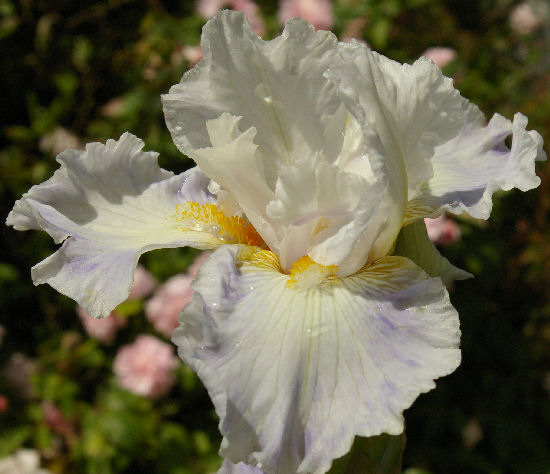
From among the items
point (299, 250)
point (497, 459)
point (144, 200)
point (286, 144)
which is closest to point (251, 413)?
point (299, 250)

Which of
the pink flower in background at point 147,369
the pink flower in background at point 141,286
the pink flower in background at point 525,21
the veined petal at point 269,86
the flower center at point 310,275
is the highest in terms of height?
the veined petal at point 269,86

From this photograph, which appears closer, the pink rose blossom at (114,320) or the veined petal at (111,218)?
the veined petal at (111,218)

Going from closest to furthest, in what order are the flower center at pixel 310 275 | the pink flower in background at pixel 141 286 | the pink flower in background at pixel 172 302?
the flower center at pixel 310 275 < the pink flower in background at pixel 172 302 < the pink flower in background at pixel 141 286

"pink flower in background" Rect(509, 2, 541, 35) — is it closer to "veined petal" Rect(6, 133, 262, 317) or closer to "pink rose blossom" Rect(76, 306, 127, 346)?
"pink rose blossom" Rect(76, 306, 127, 346)

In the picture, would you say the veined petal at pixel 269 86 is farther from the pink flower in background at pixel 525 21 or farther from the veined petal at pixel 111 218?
the pink flower in background at pixel 525 21

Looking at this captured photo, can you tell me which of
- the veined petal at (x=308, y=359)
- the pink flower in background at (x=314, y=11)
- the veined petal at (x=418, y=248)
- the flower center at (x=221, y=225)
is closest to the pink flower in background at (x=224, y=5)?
the pink flower in background at (x=314, y=11)

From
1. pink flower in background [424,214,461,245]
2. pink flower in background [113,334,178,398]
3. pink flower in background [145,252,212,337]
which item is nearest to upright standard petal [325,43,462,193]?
pink flower in background [424,214,461,245]

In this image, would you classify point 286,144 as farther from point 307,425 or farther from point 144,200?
point 307,425
